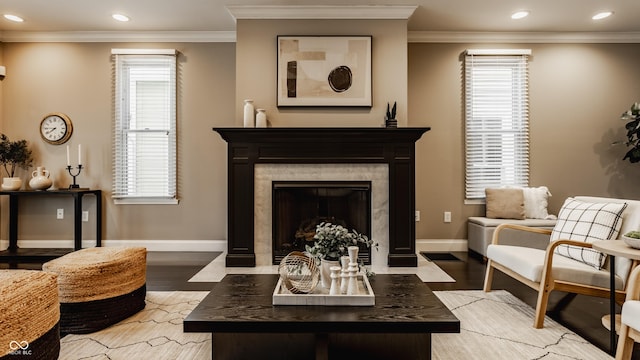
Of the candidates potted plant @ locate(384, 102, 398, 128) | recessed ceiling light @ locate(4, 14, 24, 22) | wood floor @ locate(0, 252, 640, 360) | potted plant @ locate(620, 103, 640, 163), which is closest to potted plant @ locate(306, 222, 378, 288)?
wood floor @ locate(0, 252, 640, 360)

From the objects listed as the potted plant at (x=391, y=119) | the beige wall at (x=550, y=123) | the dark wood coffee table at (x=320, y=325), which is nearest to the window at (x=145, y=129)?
the potted plant at (x=391, y=119)

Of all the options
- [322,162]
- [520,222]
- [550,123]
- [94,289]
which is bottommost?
[94,289]

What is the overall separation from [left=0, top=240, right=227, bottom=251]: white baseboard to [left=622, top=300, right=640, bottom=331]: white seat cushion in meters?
3.88

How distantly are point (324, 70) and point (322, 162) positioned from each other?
1.01 meters

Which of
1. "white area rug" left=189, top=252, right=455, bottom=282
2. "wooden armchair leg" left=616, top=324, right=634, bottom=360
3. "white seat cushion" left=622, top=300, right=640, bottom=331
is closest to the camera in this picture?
"white seat cushion" left=622, top=300, right=640, bottom=331

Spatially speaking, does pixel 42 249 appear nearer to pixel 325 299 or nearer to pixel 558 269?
pixel 325 299

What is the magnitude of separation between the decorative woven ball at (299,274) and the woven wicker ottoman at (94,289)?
1.23m

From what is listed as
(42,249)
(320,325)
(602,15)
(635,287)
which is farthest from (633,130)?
(42,249)

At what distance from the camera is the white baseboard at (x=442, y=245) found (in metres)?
4.60

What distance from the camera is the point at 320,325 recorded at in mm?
1562

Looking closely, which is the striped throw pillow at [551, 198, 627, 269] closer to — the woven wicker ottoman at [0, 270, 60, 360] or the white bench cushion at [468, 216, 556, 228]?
the white bench cushion at [468, 216, 556, 228]

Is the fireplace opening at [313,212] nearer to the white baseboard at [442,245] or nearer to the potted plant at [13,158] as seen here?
the white baseboard at [442,245]

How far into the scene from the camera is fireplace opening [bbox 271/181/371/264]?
3.87 metres

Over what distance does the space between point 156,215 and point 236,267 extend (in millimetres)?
1533
